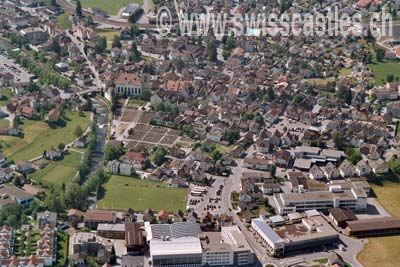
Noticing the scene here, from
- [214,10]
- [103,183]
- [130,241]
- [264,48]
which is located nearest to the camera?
[130,241]

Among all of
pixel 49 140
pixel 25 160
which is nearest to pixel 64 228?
pixel 25 160

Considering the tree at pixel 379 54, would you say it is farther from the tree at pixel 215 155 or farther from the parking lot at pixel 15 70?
the parking lot at pixel 15 70

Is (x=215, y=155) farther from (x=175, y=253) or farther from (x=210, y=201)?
(x=175, y=253)

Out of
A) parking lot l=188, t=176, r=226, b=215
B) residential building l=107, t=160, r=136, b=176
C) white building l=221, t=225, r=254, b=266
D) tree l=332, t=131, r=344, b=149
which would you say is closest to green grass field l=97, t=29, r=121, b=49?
residential building l=107, t=160, r=136, b=176

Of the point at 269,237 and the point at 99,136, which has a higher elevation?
the point at 99,136

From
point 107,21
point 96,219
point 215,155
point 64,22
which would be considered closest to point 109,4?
point 107,21

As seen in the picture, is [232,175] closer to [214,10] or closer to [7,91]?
[7,91]

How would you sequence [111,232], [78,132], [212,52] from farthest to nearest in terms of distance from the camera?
[212,52] < [78,132] < [111,232]
